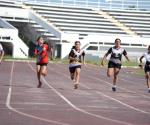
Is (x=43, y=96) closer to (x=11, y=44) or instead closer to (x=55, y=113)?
(x=55, y=113)

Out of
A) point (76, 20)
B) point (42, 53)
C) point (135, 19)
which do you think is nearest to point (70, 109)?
point (42, 53)

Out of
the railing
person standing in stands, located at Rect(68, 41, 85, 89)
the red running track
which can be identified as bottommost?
the red running track

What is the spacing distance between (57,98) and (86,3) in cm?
11373

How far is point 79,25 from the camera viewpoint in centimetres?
10438

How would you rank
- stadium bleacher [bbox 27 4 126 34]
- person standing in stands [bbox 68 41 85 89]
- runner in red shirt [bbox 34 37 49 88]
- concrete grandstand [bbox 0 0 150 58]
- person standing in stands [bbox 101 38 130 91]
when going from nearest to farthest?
runner in red shirt [bbox 34 37 49 88]
person standing in stands [bbox 101 38 130 91]
person standing in stands [bbox 68 41 85 89]
concrete grandstand [bbox 0 0 150 58]
stadium bleacher [bbox 27 4 126 34]

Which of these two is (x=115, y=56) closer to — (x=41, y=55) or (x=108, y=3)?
(x=41, y=55)

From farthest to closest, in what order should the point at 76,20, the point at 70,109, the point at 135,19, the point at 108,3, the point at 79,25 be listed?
the point at 108,3 → the point at 135,19 → the point at 76,20 → the point at 79,25 → the point at 70,109

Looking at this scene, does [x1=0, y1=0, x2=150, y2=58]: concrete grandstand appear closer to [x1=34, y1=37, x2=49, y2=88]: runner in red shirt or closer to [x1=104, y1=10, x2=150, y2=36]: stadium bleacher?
[x1=104, y1=10, x2=150, y2=36]: stadium bleacher

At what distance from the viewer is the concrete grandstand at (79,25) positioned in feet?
312

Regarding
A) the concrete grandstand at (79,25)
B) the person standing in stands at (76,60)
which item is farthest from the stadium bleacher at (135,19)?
the person standing in stands at (76,60)

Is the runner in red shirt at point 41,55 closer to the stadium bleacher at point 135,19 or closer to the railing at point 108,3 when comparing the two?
the stadium bleacher at point 135,19

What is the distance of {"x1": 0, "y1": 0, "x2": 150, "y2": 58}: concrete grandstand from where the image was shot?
312ft

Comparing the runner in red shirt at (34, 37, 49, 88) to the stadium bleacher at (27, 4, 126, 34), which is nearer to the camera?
the runner in red shirt at (34, 37, 49, 88)

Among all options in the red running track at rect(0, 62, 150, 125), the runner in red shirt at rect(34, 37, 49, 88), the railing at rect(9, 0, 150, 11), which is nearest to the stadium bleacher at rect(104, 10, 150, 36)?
the railing at rect(9, 0, 150, 11)
